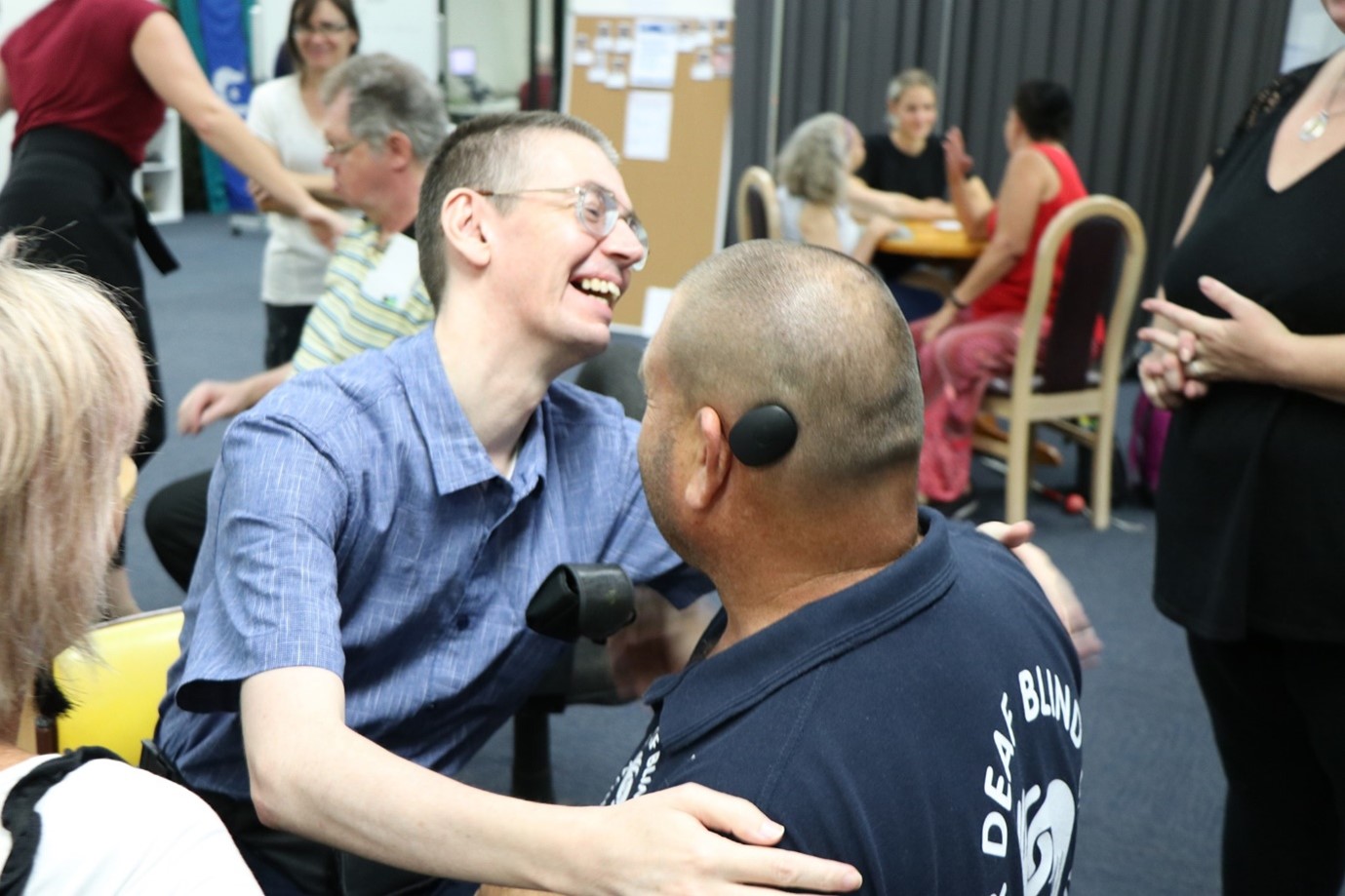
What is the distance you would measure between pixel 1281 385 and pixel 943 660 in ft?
2.56

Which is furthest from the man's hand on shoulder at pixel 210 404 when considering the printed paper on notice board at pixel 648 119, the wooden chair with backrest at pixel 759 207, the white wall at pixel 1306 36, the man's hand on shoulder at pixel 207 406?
the white wall at pixel 1306 36

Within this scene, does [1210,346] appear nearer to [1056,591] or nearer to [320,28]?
[1056,591]

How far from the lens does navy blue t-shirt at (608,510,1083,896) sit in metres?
0.79

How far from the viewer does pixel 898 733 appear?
2.68 ft

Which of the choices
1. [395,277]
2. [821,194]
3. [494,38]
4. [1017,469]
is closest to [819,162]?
[821,194]

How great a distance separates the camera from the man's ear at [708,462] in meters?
0.89

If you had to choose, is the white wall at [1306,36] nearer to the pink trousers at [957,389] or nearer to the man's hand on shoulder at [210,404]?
the pink trousers at [957,389]

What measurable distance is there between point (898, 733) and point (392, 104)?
194 centimetres

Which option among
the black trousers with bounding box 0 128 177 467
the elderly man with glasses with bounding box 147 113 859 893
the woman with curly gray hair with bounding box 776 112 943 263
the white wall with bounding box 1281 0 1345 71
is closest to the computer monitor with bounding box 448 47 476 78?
the woman with curly gray hair with bounding box 776 112 943 263

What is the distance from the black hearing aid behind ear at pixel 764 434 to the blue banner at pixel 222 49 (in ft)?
34.4

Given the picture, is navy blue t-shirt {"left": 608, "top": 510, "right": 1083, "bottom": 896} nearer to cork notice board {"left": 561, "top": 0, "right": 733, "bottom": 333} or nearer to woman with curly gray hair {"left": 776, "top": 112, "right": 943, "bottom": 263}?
woman with curly gray hair {"left": 776, "top": 112, "right": 943, "bottom": 263}

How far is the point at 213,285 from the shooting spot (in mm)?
7836

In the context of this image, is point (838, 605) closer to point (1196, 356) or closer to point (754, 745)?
point (754, 745)

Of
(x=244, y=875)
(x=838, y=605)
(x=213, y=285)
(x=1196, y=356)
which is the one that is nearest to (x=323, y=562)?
(x=244, y=875)
